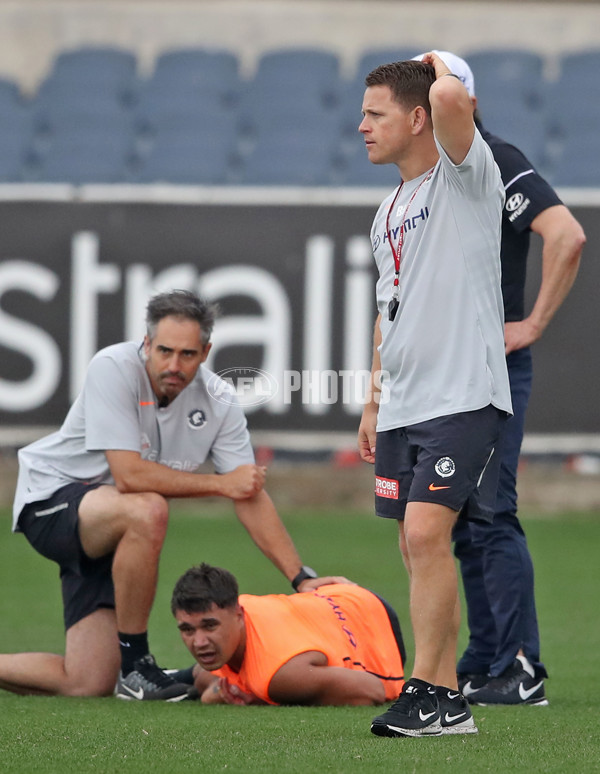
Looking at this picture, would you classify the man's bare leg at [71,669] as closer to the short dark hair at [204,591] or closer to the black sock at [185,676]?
the black sock at [185,676]

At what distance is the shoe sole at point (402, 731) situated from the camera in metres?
2.83

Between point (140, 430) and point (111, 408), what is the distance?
0.15 metres

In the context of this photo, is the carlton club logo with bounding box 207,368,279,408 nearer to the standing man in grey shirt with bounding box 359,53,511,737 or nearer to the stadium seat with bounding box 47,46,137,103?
the stadium seat with bounding box 47,46,137,103

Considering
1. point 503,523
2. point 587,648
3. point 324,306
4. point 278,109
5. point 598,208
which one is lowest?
point 587,648

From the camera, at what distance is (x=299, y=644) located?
348 cm

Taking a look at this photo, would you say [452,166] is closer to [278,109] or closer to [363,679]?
[363,679]

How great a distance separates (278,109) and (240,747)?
7.54 m

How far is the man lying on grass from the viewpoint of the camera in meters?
3.45

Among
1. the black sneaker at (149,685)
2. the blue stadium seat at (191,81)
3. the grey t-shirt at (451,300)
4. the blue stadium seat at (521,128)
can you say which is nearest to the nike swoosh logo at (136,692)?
the black sneaker at (149,685)

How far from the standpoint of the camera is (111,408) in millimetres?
3852

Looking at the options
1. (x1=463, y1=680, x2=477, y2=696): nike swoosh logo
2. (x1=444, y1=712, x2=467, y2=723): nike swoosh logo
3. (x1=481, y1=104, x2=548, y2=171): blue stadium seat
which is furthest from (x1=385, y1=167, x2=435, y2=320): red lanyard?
(x1=481, y1=104, x2=548, y2=171): blue stadium seat

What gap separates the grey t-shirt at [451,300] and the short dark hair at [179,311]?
3.35 ft

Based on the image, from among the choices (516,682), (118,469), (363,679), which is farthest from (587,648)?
(118,469)

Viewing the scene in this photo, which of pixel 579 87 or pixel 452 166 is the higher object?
pixel 579 87
